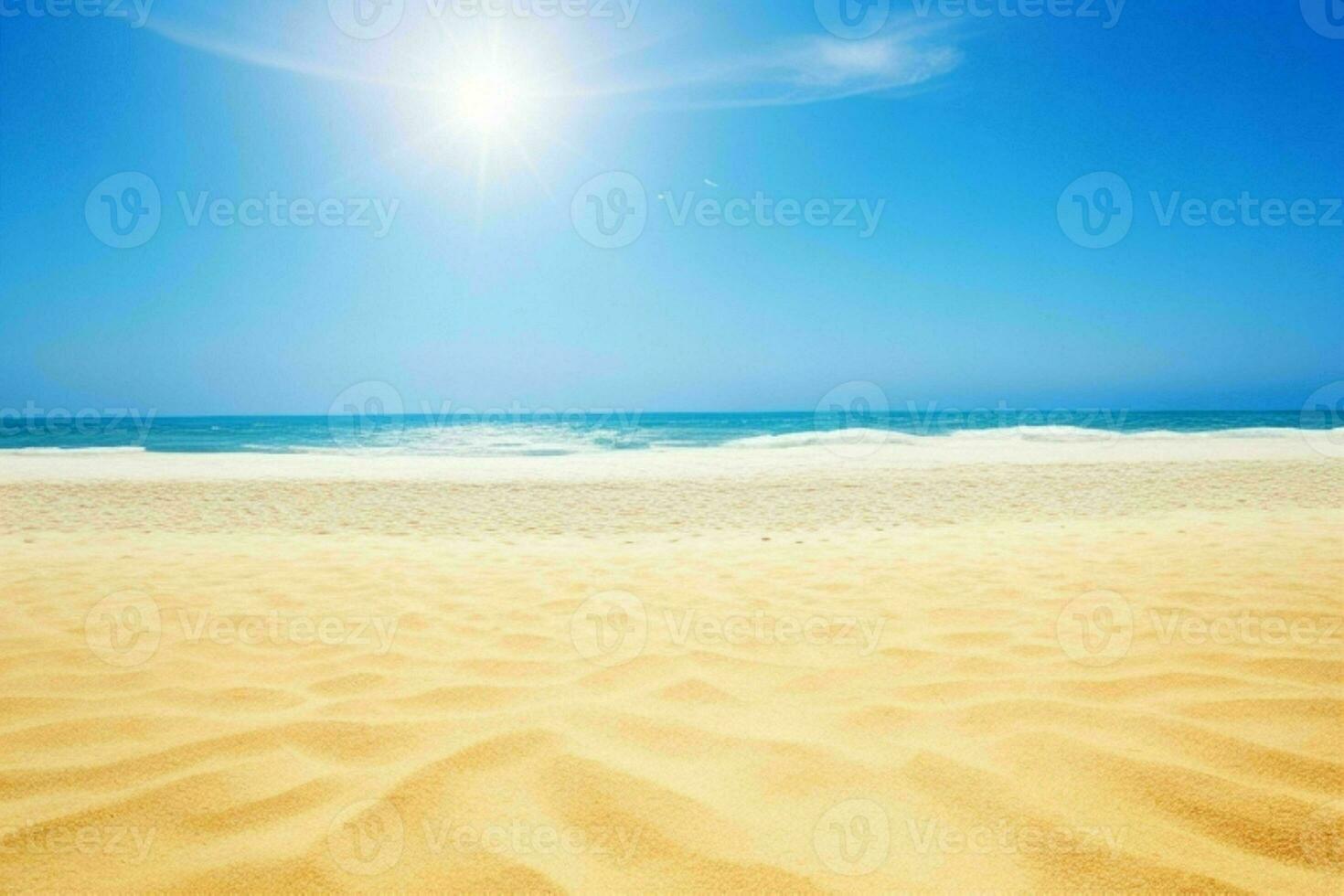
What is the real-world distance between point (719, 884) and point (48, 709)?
290cm

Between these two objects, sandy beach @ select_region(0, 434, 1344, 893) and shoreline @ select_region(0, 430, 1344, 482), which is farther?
shoreline @ select_region(0, 430, 1344, 482)

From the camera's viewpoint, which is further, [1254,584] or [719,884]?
[1254,584]

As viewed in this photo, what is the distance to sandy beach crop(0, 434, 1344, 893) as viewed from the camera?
1771 millimetres

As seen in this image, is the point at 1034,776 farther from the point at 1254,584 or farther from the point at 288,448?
the point at 288,448

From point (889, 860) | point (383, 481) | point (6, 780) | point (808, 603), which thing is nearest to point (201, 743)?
point (6, 780)

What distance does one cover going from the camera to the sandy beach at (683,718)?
1.77 meters

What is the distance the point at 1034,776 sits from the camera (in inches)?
82.8

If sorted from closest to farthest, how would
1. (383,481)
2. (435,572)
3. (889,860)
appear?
(889,860), (435,572), (383,481)

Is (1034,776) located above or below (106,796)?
above

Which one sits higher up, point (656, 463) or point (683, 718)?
point (656, 463)

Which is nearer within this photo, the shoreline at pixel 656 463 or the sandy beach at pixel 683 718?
the sandy beach at pixel 683 718

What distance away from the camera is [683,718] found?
263cm

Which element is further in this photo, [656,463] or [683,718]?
[656,463]

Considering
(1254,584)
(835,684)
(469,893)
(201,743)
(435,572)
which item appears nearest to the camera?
(469,893)
